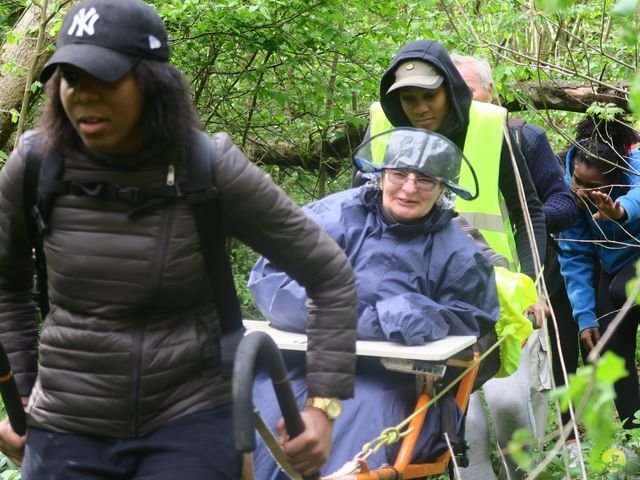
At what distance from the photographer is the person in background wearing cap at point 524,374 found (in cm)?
472

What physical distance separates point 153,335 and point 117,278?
0.48 feet

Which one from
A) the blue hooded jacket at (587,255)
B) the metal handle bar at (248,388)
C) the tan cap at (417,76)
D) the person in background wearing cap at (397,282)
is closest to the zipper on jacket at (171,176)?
the metal handle bar at (248,388)

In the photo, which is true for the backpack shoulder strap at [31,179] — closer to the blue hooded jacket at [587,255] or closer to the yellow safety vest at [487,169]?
the yellow safety vest at [487,169]

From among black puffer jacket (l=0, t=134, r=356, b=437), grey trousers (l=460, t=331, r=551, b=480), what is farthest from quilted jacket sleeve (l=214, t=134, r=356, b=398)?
grey trousers (l=460, t=331, r=551, b=480)

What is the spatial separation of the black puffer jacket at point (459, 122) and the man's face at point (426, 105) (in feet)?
0.08

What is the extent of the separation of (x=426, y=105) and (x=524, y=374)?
4.37 feet

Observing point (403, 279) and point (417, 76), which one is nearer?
point (403, 279)

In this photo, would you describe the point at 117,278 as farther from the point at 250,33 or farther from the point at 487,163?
the point at 250,33

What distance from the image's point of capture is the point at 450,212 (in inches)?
151

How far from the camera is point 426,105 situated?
14.5 feet

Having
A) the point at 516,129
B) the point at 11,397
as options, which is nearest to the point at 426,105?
the point at 516,129

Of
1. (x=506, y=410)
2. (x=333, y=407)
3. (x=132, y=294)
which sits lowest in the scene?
(x=506, y=410)

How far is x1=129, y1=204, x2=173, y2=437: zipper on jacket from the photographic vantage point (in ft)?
7.47

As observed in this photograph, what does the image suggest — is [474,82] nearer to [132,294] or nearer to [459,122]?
[459,122]
